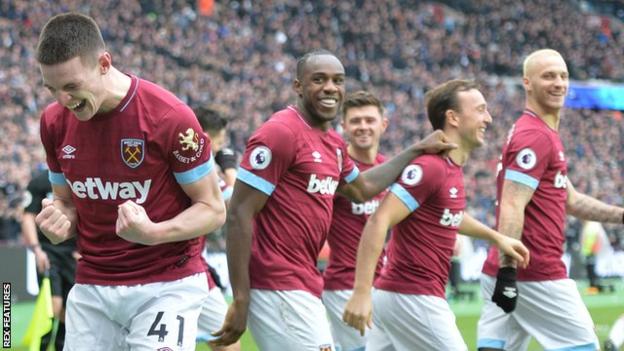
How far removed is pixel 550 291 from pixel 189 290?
318 cm

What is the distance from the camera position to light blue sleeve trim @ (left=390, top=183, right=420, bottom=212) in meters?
6.54

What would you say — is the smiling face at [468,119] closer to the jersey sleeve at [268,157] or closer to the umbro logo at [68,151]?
the jersey sleeve at [268,157]

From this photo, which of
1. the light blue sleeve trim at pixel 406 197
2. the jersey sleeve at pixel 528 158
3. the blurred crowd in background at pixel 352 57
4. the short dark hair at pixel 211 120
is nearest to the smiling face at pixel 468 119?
the jersey sleeve at pixel 528 158

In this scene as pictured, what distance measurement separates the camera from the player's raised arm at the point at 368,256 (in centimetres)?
589

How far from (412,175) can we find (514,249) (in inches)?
33.0

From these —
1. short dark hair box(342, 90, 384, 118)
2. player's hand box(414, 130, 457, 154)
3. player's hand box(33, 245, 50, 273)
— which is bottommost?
player's hand box(33, 245, 50, 273)

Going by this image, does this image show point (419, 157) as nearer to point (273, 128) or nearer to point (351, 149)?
point (273, 128)

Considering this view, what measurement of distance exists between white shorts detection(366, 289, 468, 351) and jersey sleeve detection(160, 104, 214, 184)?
7.33ft

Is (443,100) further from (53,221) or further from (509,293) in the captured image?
(53,221)

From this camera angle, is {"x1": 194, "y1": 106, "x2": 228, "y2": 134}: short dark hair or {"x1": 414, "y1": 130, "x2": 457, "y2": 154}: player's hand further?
{"x1": 194, "y1": 106, "x2": 228, "y2": 134}: short dark hair

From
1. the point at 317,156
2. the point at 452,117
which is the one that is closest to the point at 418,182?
the point at 452,117

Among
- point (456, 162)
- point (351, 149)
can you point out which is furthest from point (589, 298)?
point (456, 162)

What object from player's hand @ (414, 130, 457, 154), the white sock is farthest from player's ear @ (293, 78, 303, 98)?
the white sock

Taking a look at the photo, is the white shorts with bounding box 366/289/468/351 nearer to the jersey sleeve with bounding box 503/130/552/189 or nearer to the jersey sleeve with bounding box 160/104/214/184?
the jersey sleeve with bounding box 503/130/552/189
